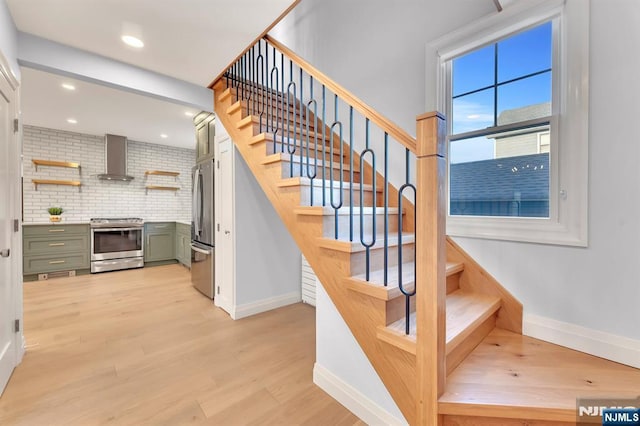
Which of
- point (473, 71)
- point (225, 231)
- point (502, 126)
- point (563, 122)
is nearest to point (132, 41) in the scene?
point (225, 231)

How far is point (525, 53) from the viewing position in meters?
1.79

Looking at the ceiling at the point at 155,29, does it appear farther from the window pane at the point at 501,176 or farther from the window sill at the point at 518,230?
the window sill at the point at 518,230

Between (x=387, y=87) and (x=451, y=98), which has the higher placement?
(x=387, y=87)

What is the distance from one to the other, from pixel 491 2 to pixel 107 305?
477 cm

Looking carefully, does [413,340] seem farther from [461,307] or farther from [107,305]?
[107,305]

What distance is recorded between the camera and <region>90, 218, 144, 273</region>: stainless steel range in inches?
197

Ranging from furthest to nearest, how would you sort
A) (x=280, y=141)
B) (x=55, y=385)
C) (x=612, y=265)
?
(x=280, y=141) → (x=55, y=385) → (x=612, y=265)

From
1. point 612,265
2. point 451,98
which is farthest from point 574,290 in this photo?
point 451,98

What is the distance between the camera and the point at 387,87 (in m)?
2.45

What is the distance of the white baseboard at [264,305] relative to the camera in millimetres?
3074

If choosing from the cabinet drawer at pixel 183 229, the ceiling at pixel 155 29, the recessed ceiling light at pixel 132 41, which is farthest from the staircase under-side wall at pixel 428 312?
the cabinet drawer at pixel 183 229

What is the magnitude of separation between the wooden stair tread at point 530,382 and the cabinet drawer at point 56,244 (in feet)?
19.7

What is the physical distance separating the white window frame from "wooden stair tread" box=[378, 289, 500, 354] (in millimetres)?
431

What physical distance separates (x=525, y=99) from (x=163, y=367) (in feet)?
10.4
